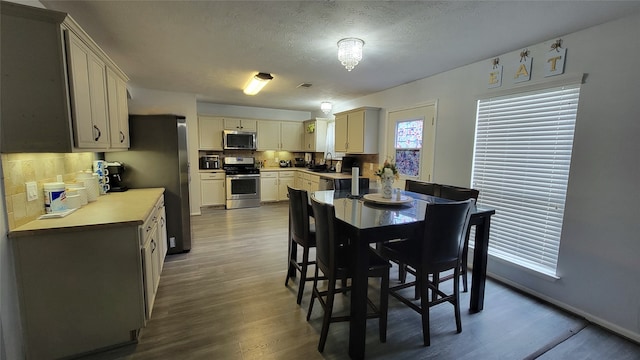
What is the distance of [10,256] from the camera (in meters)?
1.55

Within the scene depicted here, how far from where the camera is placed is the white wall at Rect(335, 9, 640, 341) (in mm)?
2010

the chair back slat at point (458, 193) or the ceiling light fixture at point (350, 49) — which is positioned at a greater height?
the ceiling light fixture at point (350, 49)

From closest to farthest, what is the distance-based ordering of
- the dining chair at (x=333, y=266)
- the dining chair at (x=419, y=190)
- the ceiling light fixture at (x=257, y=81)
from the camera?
the dining chair at (x=333, y=266) < the dining chair at (x=419, y=190) < the ceiling light fixture at (x=257, y=81)

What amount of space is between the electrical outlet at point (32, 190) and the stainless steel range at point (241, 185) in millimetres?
4107

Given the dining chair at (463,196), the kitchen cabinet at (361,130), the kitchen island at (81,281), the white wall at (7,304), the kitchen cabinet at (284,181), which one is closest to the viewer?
the white wall at (7,304)

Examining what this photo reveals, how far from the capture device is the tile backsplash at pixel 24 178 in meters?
1.55

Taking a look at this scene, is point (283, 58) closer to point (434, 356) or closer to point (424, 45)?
point (424, 45)

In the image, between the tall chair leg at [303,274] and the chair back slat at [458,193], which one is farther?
the chair back slat at [458,193]

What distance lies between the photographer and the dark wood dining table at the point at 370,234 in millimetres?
1721

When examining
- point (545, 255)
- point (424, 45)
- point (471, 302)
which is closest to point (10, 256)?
point (471, 302)

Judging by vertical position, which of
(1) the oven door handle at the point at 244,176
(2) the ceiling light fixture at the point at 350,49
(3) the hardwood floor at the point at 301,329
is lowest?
(3) the hardwood floor at the point at 301,329

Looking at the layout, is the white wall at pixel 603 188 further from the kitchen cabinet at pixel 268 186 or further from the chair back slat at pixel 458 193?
the kitchen cabinet at pixel 268 186

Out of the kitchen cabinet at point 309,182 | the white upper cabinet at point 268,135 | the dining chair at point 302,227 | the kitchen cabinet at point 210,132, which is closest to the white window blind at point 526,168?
the dining chair at point 302,227

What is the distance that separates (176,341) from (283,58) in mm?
2842
